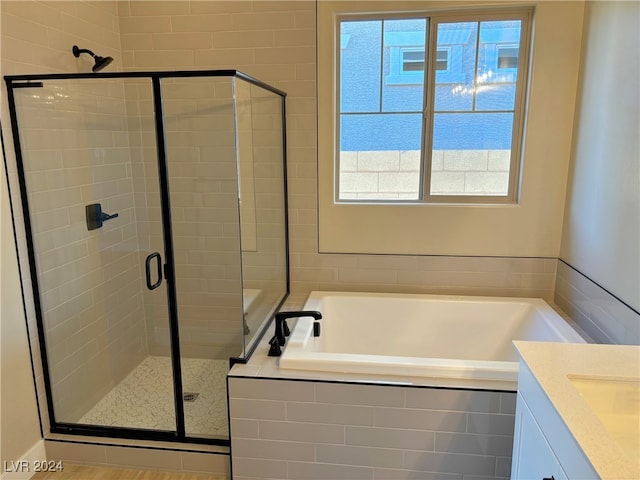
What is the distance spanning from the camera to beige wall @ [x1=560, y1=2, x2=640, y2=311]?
190cm

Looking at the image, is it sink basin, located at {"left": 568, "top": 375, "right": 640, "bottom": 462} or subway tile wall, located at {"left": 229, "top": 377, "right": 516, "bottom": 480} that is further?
subway tile wall, located at {"left": 229, "top": 377, "right": 516, "bottom": 480}

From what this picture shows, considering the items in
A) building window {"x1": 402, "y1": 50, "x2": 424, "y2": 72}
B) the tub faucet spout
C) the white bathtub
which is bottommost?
the white bathtub

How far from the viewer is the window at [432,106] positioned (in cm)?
262

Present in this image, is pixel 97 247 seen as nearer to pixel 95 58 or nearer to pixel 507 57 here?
pixel 95 58

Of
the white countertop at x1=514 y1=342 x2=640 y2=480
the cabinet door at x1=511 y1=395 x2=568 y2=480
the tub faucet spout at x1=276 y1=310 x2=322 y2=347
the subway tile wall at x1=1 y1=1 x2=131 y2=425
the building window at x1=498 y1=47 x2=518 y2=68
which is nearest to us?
the white countertop at x1=514 y1=342 x2=640 y2=480

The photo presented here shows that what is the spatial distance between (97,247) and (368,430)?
1743 mm

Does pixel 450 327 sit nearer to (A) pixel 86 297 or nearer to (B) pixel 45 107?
(A) pixel 86 297

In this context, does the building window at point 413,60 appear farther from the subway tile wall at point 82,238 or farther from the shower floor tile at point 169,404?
the shower floor tile at point 169,404

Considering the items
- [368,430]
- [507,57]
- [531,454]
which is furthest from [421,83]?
[531,454]

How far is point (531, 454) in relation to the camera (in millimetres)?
1323

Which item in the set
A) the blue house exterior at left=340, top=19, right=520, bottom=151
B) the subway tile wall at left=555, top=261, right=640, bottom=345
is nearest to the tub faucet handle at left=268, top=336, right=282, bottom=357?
the blue house exterior at left=340, top=19, right=520, bottom=151

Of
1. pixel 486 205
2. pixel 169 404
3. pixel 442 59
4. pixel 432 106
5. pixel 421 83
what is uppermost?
pixel 442 59

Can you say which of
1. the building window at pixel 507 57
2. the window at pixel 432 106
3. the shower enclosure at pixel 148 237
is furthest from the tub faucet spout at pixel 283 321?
the building window at pixel 507 57

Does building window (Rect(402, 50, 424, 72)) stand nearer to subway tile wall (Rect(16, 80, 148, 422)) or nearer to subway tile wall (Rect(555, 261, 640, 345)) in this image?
subway tile wall (Rect(555, 261, 640, 345))
